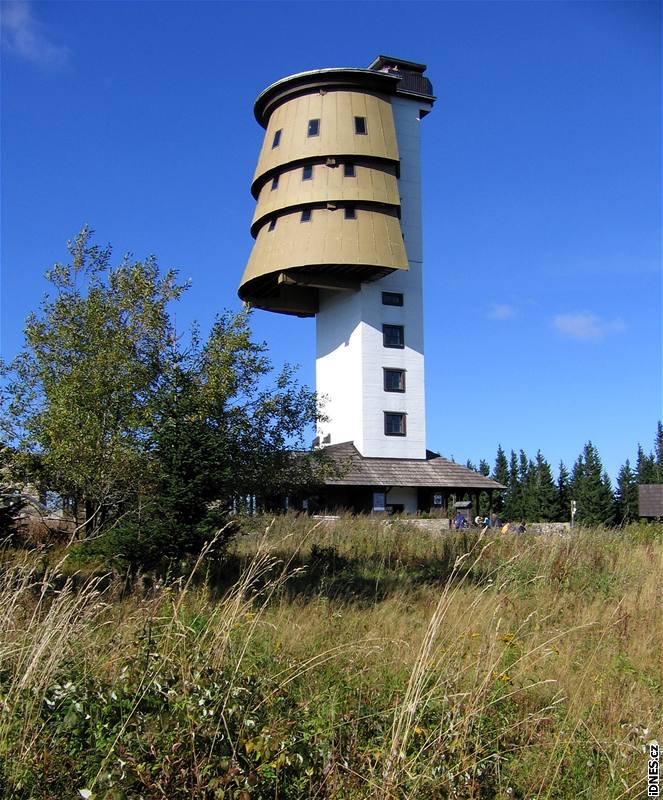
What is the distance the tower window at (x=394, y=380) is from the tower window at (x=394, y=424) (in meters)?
1.33

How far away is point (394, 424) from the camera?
42.9 meters

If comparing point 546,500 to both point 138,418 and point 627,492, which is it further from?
point 138,418

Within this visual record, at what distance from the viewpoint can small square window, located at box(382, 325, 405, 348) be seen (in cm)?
4322

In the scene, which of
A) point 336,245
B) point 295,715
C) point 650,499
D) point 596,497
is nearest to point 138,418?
point 295,715

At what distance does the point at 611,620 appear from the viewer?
8.55m

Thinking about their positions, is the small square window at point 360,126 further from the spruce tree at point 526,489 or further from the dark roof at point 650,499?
the spruce tree at point 526,489

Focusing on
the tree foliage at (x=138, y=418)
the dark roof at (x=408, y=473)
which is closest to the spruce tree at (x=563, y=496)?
the dark roof at (x=408, y=473)

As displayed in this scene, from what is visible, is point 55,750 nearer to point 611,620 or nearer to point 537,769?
point 537,769

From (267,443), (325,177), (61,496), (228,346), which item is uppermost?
(325,177)

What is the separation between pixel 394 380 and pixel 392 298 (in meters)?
4.55

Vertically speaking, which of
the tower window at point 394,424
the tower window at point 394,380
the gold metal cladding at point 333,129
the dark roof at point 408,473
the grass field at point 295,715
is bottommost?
the grass field at point 295,715

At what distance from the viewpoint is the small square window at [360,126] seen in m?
42.5

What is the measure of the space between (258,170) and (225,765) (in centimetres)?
4402

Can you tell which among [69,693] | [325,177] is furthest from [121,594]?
[325,177]
